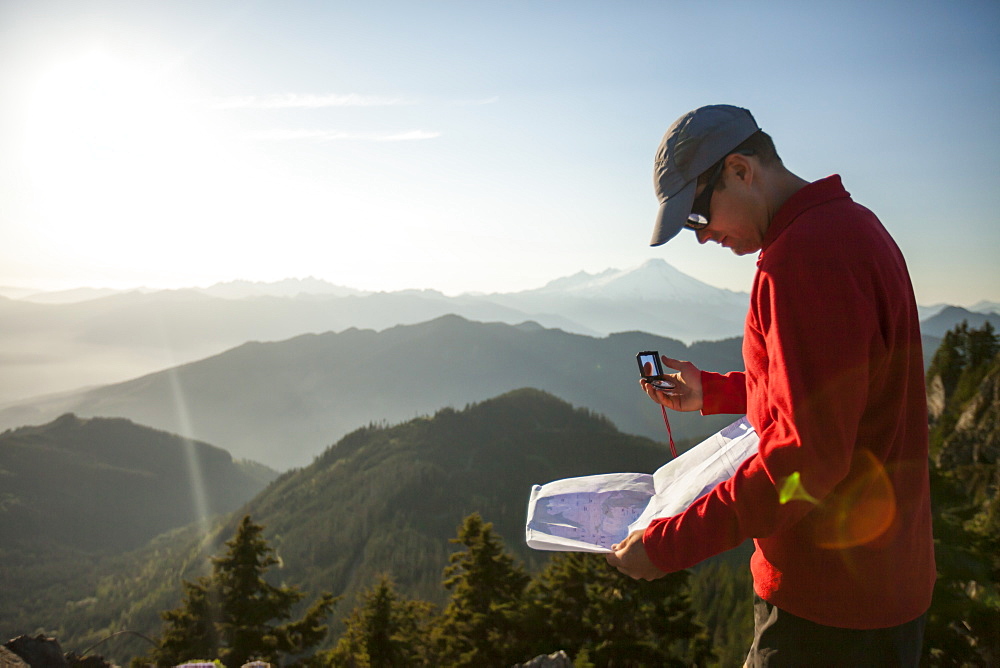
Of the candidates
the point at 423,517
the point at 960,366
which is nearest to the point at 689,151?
the point at 960,366

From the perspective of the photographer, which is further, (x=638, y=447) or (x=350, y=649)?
(x=638, y=447)

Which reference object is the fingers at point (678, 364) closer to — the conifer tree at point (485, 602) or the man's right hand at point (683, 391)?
the man's right hand at point (683, 391)

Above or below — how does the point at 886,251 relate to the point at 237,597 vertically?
above

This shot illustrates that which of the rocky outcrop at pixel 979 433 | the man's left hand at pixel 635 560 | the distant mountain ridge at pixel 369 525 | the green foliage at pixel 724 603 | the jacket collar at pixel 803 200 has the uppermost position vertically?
the jacket collar at pixel 803 200

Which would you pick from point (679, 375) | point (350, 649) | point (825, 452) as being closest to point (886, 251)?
point (825, 452)

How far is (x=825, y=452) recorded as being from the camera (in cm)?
178

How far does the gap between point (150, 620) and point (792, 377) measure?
578 ft

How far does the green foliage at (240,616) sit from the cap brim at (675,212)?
971 inches

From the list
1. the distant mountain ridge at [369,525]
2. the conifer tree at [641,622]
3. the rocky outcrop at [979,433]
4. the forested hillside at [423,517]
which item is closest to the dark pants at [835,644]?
the conifer tree at [641,622]

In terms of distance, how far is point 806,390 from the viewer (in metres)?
1.79

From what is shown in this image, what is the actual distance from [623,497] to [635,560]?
2.36ft

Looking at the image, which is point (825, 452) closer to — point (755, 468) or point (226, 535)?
point (755, 468)

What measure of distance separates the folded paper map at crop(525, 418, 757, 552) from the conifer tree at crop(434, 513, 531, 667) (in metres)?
23.5

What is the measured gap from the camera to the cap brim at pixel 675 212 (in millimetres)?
2211
